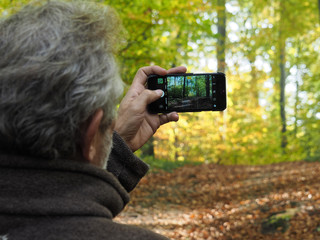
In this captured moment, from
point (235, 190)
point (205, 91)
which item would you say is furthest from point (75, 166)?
point (235, 190)

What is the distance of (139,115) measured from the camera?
2.07 m

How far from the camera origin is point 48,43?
1029 mm

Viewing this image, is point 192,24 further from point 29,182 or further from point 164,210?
point 29,182

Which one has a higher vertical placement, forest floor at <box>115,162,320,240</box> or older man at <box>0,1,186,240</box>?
older man at <box>0,1,186,240</box>

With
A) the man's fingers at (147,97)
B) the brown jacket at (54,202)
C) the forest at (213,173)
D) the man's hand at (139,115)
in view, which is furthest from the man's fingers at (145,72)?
the brown jacket at (54,202)

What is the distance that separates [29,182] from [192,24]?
742 centimetres

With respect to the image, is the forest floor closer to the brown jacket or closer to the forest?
the forest

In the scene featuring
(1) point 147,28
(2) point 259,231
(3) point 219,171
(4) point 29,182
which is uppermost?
(1) point 147,28

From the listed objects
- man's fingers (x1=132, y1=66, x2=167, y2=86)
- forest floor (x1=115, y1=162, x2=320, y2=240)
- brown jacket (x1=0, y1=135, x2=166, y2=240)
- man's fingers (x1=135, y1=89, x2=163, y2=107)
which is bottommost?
forest floor (x1=115, y1=162, x2=320, y2=240)

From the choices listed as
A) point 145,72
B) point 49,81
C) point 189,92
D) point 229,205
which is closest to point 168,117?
point 189,92

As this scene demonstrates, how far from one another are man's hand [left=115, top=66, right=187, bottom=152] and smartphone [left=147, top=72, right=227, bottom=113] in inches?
1.8

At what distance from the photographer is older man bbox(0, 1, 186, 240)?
3.20 ft

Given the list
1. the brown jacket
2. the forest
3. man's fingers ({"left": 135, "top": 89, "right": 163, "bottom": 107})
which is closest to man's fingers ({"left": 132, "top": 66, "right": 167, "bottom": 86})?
man's fingers ({"left": 135, "top": 89, "right": 163, "bottom": 107})

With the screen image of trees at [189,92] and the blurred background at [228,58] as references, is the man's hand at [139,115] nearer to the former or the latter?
the screen image of trees at [189,92]
